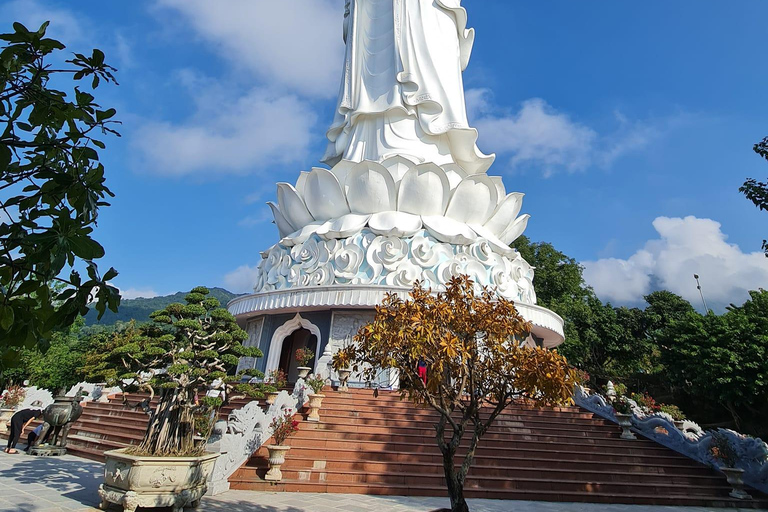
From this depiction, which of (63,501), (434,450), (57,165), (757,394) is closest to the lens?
(57,165)

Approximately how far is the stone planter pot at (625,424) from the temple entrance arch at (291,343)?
7610mm

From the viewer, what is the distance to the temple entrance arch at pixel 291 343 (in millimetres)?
13519

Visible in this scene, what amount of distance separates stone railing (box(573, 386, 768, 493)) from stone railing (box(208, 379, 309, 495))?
7.37m

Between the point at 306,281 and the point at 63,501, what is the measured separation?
29.1 feet

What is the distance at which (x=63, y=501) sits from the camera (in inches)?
202

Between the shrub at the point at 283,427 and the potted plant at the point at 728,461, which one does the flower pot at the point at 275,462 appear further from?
the potted plant at the point at 728,461

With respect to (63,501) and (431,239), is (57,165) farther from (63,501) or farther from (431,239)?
(431,239)

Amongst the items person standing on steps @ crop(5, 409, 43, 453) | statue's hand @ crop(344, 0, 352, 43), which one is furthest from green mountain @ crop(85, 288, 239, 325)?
person standing on steps @ crop(5, 409, 43, 453)

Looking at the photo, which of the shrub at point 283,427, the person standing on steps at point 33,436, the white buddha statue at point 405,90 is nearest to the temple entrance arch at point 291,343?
the shrub at point 283,427

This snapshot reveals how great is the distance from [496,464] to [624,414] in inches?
162

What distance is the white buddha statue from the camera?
53.3 feet

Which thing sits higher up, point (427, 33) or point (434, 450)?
point (427, 33)

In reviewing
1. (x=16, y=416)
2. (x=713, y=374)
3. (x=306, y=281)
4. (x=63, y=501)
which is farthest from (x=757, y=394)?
(x=16, y=416)

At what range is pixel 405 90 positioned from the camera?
54.2 ft
